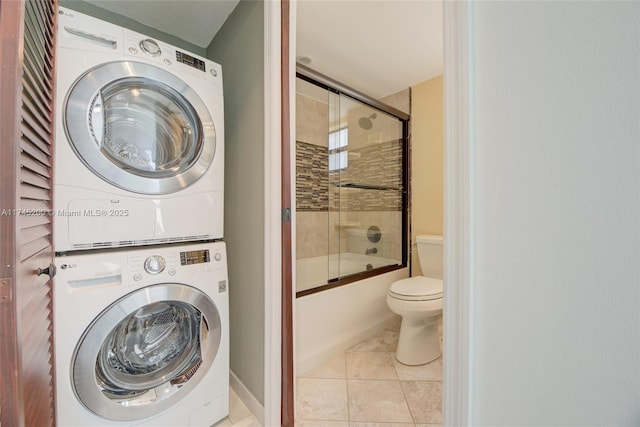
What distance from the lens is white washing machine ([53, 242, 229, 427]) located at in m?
0.91

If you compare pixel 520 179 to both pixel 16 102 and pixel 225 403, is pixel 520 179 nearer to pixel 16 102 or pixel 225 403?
pixel 16 102

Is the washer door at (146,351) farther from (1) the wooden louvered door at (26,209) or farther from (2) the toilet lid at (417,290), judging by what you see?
(2) the toilet lid at (417,290)

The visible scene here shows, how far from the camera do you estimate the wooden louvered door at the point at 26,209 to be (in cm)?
53

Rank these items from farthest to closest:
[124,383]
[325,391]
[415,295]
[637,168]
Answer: [415,295]
[325,391]
[124,383]
[637,168]

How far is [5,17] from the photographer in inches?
20.5

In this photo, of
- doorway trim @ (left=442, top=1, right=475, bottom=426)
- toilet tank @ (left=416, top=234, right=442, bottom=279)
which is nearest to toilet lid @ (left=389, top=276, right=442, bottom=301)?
toilet tank @ (left=416, top=234, right=442, bottom=279)

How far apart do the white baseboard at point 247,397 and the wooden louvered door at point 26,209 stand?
0.74 meters

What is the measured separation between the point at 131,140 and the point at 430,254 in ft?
7.10

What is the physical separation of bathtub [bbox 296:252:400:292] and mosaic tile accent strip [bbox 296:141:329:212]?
1.41ft

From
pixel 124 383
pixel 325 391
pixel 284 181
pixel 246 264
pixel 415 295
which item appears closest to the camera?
pixel 124 383

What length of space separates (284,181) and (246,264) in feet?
1.60

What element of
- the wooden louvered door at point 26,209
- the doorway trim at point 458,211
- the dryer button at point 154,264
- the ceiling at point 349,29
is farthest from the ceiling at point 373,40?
the dryer button at point 154,264

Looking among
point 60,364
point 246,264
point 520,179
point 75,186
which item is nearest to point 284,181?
point 246,264

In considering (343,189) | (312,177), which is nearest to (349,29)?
(312,177)
